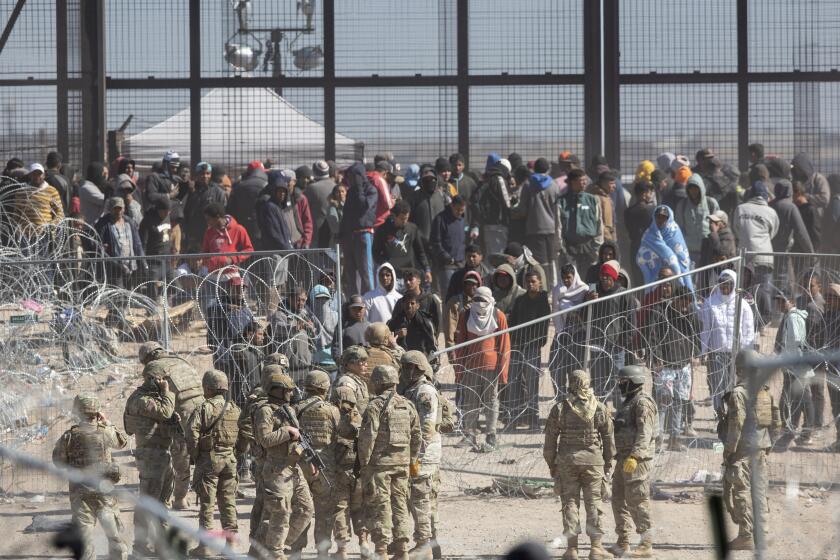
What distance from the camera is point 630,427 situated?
33.8ft

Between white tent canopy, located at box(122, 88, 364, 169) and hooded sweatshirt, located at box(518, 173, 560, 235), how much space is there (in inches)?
106

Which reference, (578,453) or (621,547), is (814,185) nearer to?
(621,547)

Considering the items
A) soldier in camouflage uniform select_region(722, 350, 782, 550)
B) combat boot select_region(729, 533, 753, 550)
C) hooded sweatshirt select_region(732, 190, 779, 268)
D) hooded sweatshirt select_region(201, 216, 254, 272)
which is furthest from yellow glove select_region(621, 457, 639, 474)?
hooded sweatshirt select_region(732, 190, 779, 268)

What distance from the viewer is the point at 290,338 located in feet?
37.4

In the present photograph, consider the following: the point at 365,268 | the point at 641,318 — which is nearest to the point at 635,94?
the point at 365,268

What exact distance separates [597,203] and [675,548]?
203 inches

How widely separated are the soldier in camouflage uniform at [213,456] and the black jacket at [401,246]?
4.32m

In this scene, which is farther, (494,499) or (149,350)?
(494,499)

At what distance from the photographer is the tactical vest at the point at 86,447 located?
962 cm

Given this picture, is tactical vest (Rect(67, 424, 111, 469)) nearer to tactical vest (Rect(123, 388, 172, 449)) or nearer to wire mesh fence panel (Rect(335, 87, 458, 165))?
tactical vest (Rect(123, 388, 172, 449))

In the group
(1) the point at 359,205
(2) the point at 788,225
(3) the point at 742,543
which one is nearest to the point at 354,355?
(3) the point at 742,543

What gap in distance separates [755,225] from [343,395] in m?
6.36

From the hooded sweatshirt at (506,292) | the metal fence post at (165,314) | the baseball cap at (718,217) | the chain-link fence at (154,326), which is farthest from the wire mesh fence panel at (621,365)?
the baseball cap at (718,217)

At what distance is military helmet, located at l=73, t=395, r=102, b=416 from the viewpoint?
382 inches
